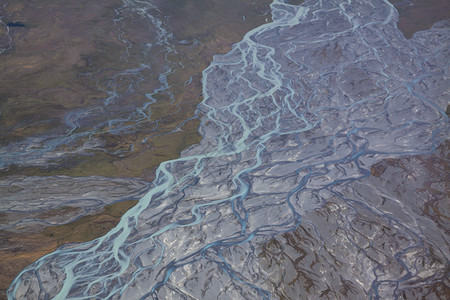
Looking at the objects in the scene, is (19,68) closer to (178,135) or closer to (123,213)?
(178,135)

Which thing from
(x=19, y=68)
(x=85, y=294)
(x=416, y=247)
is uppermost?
(x=19, y=68)

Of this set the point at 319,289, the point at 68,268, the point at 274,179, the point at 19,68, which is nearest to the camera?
the point at 319,289

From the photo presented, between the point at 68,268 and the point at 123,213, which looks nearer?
the point at 68,268

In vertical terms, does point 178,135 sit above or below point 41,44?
below

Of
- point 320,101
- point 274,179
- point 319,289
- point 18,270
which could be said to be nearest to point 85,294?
point 18,270

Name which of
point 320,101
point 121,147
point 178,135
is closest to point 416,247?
point 320,101

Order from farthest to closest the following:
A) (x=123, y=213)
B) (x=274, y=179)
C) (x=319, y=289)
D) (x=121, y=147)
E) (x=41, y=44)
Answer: (x=41, y=44) → (x=121, y=147) → (x=274, y=179) → (x=123, y=213) → (x=319, y=289)
